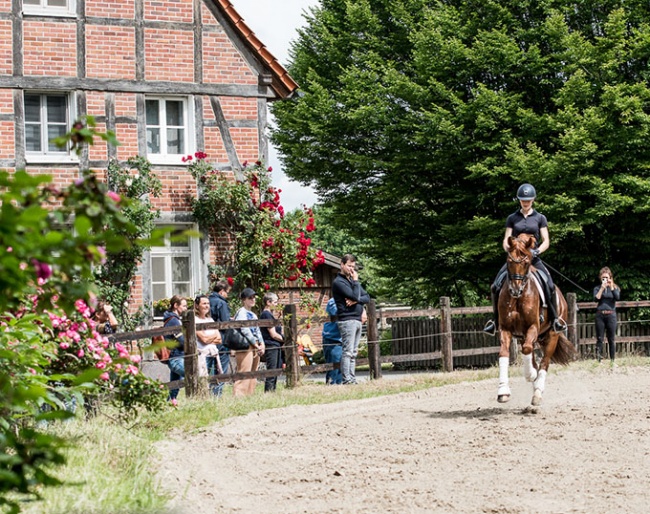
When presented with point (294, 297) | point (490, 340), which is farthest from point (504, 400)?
point (294, 297)

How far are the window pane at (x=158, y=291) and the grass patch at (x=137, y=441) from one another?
4883 millimetres

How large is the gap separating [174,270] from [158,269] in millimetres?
362

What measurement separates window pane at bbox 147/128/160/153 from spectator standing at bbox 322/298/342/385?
6384 millimetres

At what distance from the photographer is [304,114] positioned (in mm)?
32562

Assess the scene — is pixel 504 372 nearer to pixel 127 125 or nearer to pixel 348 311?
pixel 348 311

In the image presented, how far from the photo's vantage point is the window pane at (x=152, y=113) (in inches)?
865

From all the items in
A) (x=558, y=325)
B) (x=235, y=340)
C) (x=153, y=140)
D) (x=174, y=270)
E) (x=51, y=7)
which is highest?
(x=51, y=7)

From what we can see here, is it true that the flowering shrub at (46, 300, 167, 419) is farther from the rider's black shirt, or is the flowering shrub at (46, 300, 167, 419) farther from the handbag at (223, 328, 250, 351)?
the handbag at (223, 328, 250, 351)

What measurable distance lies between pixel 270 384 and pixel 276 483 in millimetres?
7999

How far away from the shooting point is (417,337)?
1808 cm

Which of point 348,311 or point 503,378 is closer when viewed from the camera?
point 503,378

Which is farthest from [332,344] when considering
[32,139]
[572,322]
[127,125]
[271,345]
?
[32,139]

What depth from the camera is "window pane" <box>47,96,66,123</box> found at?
21.0 m

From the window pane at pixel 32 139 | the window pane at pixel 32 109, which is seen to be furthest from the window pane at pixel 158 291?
the window pane at pixel 32 109
